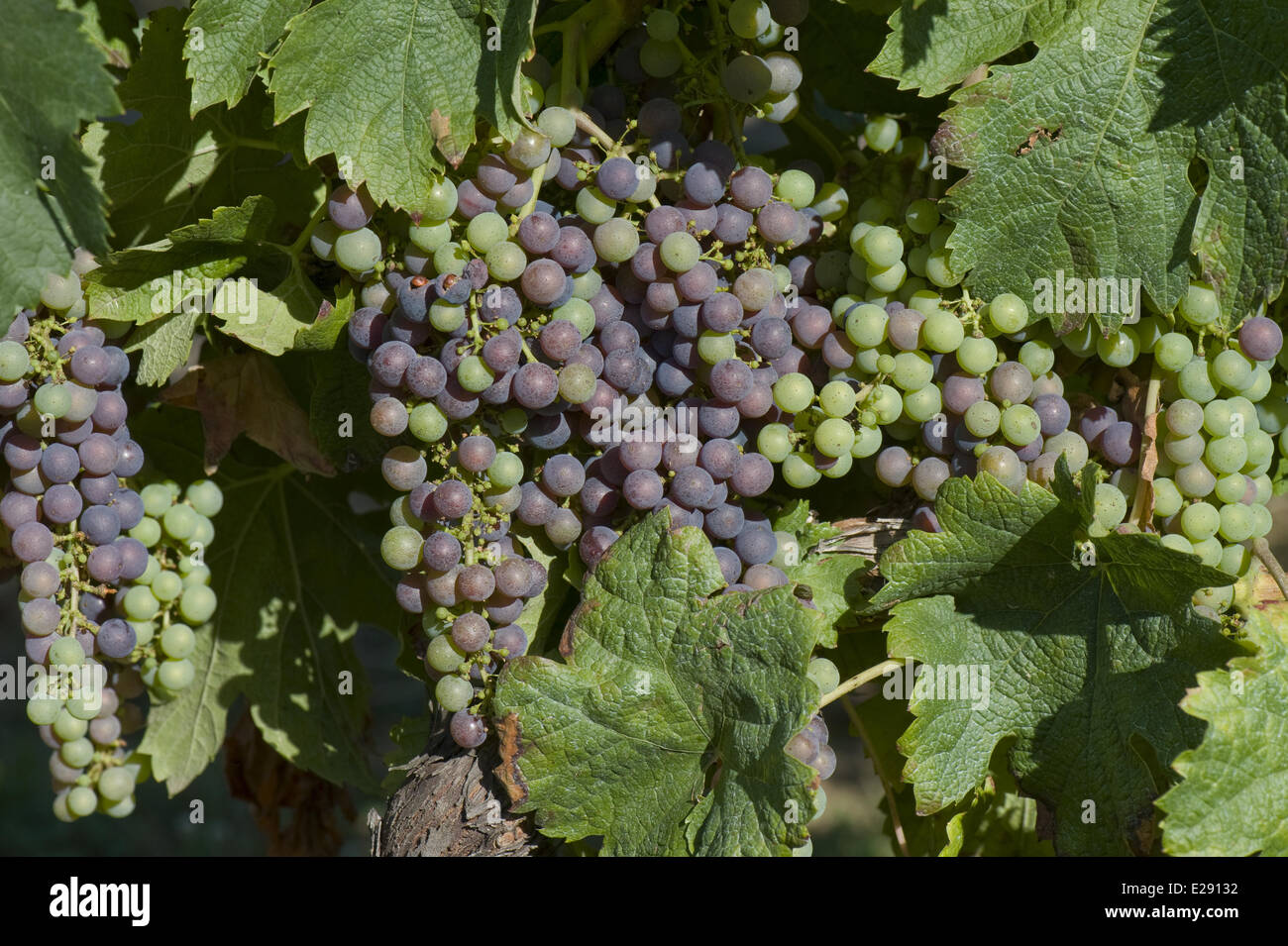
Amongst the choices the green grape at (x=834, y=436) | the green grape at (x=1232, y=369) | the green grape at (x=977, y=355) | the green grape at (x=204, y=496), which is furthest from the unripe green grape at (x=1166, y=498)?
the green grape at (x=204, y=496)

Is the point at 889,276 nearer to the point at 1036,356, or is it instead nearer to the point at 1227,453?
the point at 1036,356

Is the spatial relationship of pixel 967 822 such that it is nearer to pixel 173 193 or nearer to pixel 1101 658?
pixel 1101 658

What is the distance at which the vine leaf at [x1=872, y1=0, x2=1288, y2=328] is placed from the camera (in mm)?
1098

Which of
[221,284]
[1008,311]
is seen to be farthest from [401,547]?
[1008,311]

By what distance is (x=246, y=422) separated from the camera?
1.36m

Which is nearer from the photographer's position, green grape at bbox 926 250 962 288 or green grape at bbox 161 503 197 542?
green grape at bbox 926 250 962 288

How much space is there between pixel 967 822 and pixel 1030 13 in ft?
3.13

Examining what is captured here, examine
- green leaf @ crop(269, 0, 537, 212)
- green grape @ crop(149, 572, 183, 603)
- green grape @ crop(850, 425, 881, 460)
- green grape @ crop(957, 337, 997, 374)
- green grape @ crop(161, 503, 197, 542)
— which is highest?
green leaf @ crop(269, 0, 537, 212)

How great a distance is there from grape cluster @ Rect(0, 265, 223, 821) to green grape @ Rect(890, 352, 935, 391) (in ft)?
2.73

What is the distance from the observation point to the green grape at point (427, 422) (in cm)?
113

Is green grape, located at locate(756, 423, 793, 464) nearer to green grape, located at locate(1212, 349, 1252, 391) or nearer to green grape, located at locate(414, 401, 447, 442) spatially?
green grape, located at locate(414, 401, 447, 442)

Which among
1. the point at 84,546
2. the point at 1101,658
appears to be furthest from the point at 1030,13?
the point at 84,546

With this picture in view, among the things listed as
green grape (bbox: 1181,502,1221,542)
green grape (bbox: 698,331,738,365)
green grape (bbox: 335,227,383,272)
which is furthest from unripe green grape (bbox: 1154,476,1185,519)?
green grape (bbox: 335,227,383,272)

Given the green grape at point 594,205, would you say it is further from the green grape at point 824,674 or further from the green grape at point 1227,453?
the green grape at point 1227,453
